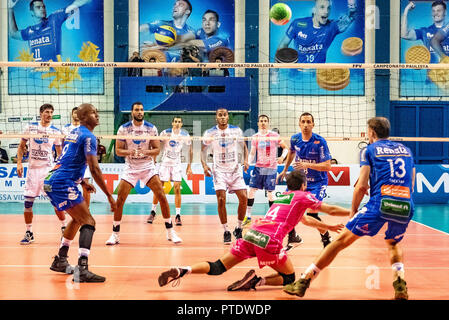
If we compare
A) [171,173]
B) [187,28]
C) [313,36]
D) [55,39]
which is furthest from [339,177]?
[55,39]

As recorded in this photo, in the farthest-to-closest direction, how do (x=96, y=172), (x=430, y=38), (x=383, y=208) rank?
(x=430, y=38) → (x=96, y=172) → (x=383, y=208)

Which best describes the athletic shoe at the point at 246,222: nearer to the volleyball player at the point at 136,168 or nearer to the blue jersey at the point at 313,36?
the volleyball player at the point at 136,168

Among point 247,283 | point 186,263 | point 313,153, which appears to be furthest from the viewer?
point 313,153

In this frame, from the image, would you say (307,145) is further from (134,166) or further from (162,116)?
(162,116)

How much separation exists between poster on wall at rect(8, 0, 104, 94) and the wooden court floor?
9205 mm

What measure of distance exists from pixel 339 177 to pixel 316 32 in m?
6.33

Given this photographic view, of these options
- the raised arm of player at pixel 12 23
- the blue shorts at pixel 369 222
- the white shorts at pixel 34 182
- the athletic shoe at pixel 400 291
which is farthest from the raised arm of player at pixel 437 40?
the athletic shoe at pixel 400 291

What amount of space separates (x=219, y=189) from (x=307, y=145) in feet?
5.52

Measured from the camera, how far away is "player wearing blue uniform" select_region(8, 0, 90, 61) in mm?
19328

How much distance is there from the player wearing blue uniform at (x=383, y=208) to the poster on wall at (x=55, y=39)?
603 inches

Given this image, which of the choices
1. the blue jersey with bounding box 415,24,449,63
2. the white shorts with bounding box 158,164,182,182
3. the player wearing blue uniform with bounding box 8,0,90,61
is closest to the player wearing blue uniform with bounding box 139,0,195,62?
the player wearing blue uniform with bounding box 8,0,90,61

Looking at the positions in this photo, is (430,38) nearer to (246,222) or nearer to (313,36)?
(313,36)

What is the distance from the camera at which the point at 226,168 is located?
9.45 meters

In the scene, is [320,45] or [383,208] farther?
[320,45]
